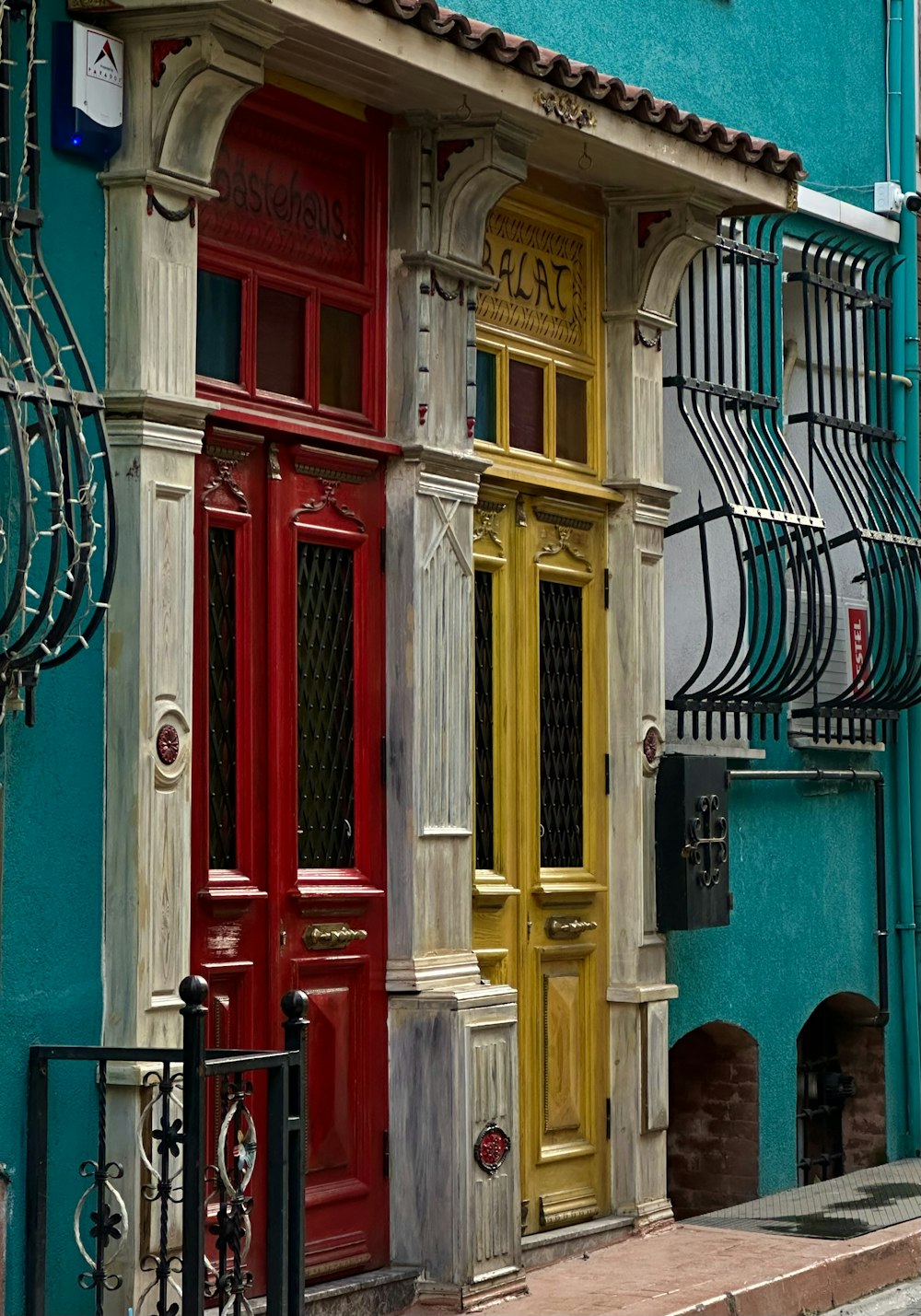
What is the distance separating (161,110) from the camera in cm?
692

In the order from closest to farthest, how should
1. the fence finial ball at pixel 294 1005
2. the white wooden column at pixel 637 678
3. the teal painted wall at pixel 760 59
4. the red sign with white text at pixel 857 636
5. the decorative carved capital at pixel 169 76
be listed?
the fence finial ball at pixel 294 1005, the decorative carved capital at pixel 169 76, the white wooden column at pixel 637 678, the teal painted wall at pixel 760 59, the red sign with white text at pixel 857 636

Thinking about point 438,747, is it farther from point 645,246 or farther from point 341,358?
point 645,246

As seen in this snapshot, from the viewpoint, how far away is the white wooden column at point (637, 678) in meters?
9.38

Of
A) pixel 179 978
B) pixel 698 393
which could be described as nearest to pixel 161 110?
pixel 179 978

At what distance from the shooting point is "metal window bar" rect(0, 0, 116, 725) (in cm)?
625

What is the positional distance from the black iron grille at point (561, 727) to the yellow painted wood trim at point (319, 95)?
2.10 metres

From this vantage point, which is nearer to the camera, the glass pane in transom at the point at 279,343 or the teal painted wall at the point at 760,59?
the glass pane in transom at the point at 279,343

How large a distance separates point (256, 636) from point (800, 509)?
369 cm

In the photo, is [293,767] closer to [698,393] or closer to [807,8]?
[698,393]

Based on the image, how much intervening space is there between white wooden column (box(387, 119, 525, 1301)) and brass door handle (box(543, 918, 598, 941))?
0.84m

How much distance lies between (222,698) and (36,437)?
127 cm

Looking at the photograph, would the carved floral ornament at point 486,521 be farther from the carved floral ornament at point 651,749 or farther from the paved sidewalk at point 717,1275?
the paved sidewalk at point 717,1275

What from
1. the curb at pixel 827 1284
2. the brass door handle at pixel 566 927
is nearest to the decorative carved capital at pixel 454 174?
the brass door handle at pixel 566 927

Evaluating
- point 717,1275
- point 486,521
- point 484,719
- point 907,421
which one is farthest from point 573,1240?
point 907,421
